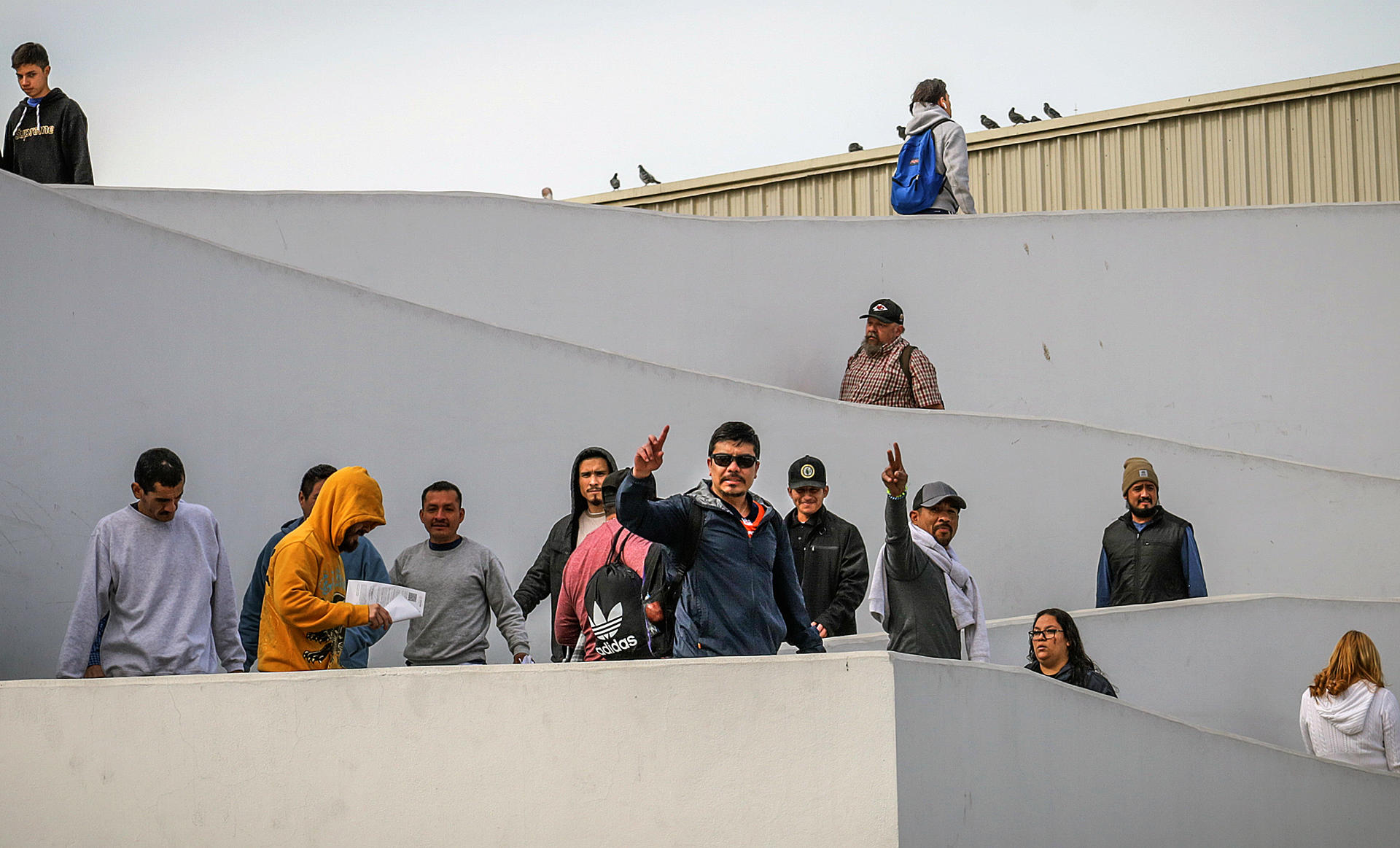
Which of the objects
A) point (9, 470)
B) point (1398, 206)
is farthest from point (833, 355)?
point (9, 470)

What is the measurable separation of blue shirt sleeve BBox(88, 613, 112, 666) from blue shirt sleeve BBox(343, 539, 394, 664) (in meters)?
0.80

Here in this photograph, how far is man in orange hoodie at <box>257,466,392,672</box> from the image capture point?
4.28 metres

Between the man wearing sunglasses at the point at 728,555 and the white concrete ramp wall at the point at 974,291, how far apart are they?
4.52m

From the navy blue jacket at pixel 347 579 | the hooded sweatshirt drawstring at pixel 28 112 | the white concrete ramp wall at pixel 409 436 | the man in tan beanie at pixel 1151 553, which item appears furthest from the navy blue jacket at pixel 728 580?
the hooded sweatshirt drawstring at pixel 28 112

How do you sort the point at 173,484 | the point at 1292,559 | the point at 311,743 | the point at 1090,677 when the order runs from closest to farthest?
the point at 311,743, the point at 173,484, the point at 1090,677, the point at 1292,559

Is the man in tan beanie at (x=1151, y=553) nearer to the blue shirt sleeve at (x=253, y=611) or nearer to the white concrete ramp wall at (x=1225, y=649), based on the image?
the white concrete ramp wall at (x=1225, y=649)

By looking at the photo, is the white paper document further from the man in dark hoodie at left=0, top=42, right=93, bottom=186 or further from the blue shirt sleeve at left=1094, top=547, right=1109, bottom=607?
the man in dark hoodie at left=0, top=42, right=93, bottom=186

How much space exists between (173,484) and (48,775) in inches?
38.6

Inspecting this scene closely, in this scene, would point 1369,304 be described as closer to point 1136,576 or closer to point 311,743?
point 1136,576

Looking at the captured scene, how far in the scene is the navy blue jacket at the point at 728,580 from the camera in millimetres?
4023

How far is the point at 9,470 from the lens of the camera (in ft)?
20.2

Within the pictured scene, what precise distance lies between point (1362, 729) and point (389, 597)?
384cm

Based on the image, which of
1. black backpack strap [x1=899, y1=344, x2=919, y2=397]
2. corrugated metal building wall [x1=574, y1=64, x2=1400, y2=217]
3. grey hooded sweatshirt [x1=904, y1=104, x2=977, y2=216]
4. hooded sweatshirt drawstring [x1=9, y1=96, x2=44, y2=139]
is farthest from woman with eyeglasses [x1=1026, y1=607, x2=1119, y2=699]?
hooded sweatshirt drawstring [x1=9, y1=96, x2=44, y2=139]

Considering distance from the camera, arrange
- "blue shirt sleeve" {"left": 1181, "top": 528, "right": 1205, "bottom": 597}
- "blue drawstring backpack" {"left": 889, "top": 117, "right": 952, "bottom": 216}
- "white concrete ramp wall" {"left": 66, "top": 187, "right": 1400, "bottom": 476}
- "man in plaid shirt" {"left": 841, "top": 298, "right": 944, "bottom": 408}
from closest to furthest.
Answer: "blue shirt sleeve" {"left": 1181, "top": 528, "right": 1205, "bottom": 597}
"man in plaid shirt" {"left": 841, "top": 298, "right": 944, "bottom": 408}
"white concrete ramp wall" {"left": 66, "top": 187, "right": 1400, "bottom": 476}
"blue drawstring backpack" {"left": 889, "top": 117, "right": 952, "bottom": 216}
